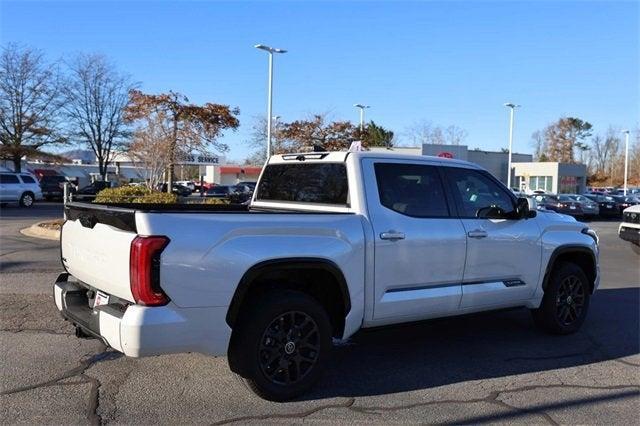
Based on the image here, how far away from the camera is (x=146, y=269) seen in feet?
12.7

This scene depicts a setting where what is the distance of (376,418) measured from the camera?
13.8 ft

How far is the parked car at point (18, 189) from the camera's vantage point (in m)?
30.1

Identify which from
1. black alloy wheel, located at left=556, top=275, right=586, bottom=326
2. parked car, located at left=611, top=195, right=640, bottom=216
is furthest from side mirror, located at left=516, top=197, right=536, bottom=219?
parked car, located at left=611, top=195, right=640, bottom=216

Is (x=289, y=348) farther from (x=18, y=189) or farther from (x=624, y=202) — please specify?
(x=624, y=202)

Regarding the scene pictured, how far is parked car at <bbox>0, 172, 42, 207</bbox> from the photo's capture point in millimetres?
30125

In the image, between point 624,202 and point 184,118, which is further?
point 624,202

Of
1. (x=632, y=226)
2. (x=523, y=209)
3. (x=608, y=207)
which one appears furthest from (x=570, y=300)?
(x=608, y=207)

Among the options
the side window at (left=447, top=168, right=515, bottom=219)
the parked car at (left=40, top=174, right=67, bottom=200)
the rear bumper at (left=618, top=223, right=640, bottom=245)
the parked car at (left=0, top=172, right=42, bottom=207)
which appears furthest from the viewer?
the parked car at (left=40, top=174, right=67, bottom=200)

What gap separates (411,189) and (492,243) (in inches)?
39.4

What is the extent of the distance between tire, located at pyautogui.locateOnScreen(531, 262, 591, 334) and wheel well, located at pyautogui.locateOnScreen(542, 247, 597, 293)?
9cm

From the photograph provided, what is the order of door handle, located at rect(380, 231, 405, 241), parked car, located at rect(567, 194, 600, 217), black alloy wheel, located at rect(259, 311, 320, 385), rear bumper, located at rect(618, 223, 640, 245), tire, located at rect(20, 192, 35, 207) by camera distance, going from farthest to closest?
parked car, located at rect(567, 194, 600, 217) → tire, located at rect(20, 192, 35, 207) → rear bumper, located at rect(618, 223, 640, 245) → door handle, located at rect(380, 231, 405, 241) → black alloy wheel, located at rect(259, 311, 320, 385)

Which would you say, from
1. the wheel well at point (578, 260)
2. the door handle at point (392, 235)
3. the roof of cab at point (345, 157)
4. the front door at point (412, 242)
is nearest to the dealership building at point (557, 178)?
the wheel well at point (578, 260)

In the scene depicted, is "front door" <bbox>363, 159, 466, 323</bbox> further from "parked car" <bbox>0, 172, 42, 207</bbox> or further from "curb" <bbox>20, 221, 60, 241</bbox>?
"parked car" <bbox>0, 172, 42, 207</bbox>

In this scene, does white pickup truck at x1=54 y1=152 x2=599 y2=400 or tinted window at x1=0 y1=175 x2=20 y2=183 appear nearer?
white pickup truck at x1=54 y1=152 x2=599 y2=400
